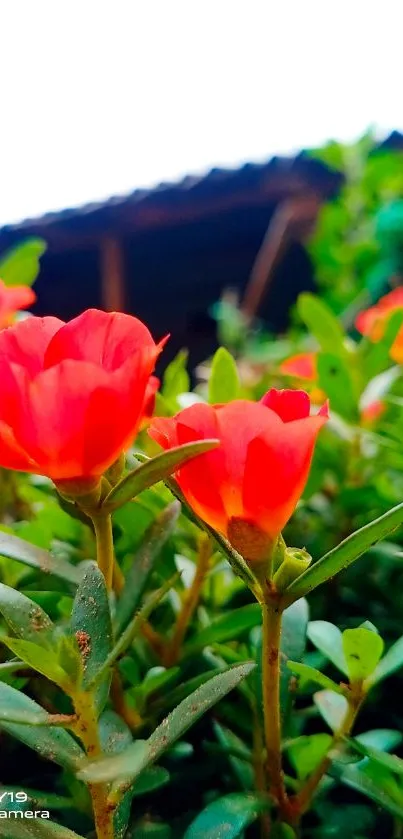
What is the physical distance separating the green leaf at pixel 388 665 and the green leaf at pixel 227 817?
0.09 m

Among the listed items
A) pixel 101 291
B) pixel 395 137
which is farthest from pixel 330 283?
pixel 101 291

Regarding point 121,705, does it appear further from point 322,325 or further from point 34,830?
point 322,325

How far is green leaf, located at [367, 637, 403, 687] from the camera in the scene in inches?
16.4

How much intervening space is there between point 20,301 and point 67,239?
2745 millimetres

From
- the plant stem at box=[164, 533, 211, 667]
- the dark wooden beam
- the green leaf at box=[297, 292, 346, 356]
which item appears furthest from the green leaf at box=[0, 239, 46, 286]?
the dark wooden beam

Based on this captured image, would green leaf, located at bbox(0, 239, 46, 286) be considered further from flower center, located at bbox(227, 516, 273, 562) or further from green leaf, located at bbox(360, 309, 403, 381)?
flower center, located at bbox(227, 516, 273, 562)

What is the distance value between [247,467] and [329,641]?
6.9 inches

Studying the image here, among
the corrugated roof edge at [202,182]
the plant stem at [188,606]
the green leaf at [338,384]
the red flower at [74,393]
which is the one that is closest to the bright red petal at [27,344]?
the red flower at [74,393]

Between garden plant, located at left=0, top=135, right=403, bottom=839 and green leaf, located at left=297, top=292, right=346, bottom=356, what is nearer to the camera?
garden plant, located at left=0, top=135, right=403, bottom=839

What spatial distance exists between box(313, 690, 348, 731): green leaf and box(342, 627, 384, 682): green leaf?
1.7 inches

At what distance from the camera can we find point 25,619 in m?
0.34

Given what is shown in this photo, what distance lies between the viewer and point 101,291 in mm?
3996

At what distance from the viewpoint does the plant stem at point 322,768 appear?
42 centimetres

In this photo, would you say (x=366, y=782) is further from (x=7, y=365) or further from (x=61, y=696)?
(x=7, y=365)
